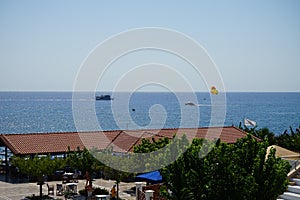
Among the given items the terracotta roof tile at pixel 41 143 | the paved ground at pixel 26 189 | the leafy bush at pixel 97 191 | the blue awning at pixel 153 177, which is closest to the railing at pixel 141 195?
the blue awning at pixel 153 177

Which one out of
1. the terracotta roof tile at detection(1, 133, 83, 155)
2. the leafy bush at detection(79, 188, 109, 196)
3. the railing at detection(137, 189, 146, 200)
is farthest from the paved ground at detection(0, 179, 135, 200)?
the railing at detection(137, 189, 146, 200)

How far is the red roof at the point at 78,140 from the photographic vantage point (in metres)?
33.3

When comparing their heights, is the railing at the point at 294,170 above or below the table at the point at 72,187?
above

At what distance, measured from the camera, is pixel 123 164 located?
26.7 m

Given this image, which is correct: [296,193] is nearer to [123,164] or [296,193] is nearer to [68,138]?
[123,164]

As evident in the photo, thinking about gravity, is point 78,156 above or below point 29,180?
above

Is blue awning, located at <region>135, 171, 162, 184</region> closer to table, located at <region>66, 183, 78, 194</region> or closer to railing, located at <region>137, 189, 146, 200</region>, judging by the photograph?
railing, located at <region>137, 189, 146, 200</region>

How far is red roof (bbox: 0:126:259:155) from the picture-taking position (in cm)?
3328

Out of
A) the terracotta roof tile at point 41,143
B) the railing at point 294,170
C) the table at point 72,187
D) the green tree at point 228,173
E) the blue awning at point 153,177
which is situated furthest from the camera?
the terracotta roof tile at point 41,143

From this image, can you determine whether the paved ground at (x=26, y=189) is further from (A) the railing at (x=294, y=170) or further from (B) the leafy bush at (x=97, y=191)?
(A) the railing at (x=294, y=170)

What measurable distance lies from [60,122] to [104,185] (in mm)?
94627

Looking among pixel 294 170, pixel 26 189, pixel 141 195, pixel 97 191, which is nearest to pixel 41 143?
pixel 26 189

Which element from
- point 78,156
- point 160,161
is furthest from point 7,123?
point 160,161

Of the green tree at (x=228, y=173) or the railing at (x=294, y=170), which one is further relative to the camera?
the railing at (x=294, y=170)
